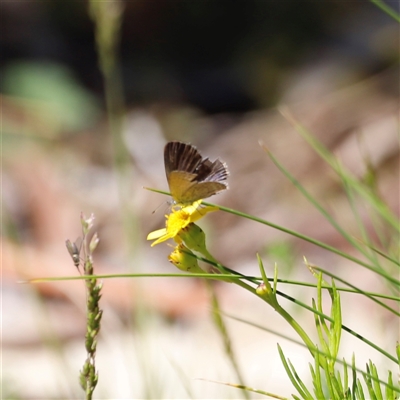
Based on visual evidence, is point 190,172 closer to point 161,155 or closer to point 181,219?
point 181,219

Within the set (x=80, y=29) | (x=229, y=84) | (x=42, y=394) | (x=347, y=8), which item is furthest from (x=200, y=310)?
(x=347, y=8)

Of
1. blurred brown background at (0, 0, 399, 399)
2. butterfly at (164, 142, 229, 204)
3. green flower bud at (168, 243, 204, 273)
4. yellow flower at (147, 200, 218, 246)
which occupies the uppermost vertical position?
blurred brown background at (0, 0, 399, 399)

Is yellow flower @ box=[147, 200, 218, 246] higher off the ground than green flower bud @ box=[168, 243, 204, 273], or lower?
higher

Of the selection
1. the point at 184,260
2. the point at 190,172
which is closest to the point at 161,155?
the point at 190,172

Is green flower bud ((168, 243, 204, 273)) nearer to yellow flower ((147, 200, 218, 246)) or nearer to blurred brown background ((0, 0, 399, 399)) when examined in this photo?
yellow flower ((147, 200, 218, 246))

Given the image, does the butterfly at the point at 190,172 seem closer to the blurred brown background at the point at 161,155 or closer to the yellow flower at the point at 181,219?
the yellow flower at the point at 181,219

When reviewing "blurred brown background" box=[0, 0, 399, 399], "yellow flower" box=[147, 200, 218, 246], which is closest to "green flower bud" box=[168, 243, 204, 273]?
"yellow flower" box=[147, 200, 218, 246]
